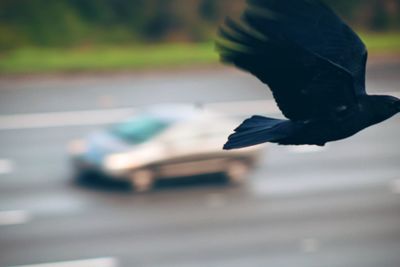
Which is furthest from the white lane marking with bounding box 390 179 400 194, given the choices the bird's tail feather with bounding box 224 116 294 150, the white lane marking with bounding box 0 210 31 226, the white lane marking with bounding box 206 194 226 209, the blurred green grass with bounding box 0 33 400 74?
the bird's tail feather with bounding box 224 116 294 150

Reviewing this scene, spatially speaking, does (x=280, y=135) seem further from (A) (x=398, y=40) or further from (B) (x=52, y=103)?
(A) (x=398, y=40)

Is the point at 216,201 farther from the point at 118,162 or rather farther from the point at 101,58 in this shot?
the point at 101,58

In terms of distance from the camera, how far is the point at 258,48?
385cm

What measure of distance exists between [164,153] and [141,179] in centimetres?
57

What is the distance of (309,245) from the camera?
1426cm

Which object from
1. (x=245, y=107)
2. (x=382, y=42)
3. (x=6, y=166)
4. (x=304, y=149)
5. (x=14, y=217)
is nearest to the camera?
(x=14, y=217)

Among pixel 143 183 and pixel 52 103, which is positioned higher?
pixel 52 103

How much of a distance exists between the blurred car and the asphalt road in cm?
31

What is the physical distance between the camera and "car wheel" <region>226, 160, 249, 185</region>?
16.2 m

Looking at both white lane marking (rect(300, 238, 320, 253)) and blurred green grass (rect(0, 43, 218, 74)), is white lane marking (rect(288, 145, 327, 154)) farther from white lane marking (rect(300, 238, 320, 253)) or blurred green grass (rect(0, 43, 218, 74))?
blurred green grass (rect(0, 43, 218, 74))

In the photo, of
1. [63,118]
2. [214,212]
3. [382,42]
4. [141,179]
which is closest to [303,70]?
[214,212]

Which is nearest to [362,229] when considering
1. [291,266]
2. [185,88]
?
[291,266]

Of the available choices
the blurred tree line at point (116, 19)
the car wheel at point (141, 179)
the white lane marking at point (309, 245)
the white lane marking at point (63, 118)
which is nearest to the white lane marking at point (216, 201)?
the car wheel at point (141, 179)

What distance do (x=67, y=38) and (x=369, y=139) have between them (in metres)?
8.59
